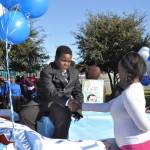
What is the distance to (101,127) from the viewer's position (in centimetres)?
668

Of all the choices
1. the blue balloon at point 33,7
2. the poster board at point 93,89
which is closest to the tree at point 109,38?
the poster board at point 93,89

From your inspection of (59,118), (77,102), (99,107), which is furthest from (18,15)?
(99,107)

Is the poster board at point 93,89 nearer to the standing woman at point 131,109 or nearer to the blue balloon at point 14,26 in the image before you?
the blue balloon at point 14,26

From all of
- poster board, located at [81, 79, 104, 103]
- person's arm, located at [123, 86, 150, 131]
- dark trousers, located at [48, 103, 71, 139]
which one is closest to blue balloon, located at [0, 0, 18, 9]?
dark trousers, located at [48, 103, 71, 139]

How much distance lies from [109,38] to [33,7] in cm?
1812

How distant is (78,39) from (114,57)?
2.40m

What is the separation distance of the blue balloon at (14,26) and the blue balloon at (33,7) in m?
0.11

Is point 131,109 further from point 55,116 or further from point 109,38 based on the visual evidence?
point 109,38

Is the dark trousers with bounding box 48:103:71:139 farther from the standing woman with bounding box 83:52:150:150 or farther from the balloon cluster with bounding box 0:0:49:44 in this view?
the balloon cluster with bounding box 0:0:49:44

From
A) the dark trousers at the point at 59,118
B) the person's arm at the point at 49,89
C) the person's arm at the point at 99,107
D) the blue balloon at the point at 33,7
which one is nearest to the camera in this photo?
the person's arm at the point at 99,107

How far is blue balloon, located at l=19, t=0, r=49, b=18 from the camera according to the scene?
5915 mm

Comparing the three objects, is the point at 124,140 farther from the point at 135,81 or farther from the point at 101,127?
the point at 101,127

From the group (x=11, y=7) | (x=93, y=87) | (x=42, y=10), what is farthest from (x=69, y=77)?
(x=93, y=87)

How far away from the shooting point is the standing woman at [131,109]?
2875mm
